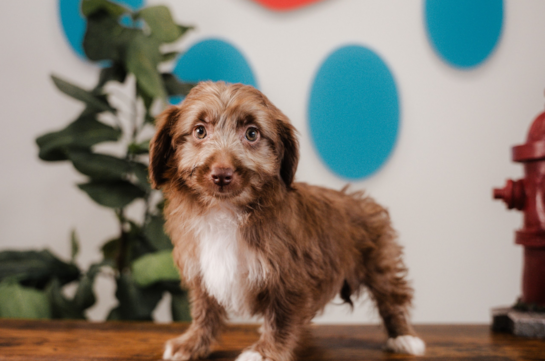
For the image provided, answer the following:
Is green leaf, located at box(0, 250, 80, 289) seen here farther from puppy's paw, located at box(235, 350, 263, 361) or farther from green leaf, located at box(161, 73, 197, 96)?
puppy's paw, located at box(235, 350, 263, 361)

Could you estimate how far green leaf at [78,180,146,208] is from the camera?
6.78 ft

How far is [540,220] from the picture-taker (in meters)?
1.55

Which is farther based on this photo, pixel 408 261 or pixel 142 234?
pixel 408 261

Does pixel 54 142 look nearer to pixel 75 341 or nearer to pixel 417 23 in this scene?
pixel 75 341

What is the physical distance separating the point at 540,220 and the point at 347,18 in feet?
5.20

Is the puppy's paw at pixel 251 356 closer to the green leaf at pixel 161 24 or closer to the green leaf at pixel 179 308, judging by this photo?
the green leaf at pixel 179 308

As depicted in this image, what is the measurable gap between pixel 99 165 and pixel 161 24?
76 centimetres

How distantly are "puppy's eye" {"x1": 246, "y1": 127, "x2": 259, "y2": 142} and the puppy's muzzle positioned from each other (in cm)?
12

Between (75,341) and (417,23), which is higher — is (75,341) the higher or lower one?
the lower one

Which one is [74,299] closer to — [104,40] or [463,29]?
[104,40]

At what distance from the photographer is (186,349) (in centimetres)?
126

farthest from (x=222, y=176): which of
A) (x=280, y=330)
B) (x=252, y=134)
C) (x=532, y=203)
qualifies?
(x=532, y=203)

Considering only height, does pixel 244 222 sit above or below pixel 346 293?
above

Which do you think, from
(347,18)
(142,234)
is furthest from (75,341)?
(347,18)
